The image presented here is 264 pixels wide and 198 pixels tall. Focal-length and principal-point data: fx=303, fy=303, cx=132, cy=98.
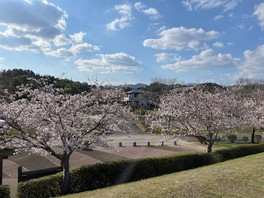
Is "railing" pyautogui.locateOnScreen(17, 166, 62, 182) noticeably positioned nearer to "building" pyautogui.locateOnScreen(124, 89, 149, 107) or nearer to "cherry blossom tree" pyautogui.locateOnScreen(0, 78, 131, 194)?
"cherry blossom tree" pyautogui.locateOnScreen(0, 78, 131, 194)

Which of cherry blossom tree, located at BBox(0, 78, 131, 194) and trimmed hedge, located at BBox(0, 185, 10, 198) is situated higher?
cherry blossom tree, located at BBox(0, 78, 131, 194)

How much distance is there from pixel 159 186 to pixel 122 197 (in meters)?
1.48

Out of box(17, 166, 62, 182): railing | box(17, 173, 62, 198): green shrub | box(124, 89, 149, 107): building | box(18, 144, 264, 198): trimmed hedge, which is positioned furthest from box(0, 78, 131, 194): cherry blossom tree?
box(124, 89, 149, 107): building

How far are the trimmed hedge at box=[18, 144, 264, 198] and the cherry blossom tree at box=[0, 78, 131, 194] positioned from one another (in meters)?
0.63

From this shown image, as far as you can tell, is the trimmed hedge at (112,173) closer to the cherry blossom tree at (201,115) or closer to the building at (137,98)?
the cherry blossom tree at (201,115)

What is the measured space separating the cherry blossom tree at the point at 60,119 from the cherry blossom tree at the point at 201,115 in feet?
29.7

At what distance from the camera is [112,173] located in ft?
43.8

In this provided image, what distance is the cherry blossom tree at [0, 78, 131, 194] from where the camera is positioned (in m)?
11.2

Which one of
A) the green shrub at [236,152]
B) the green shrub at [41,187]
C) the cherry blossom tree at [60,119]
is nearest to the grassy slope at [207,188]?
the green shrub at [41,187]

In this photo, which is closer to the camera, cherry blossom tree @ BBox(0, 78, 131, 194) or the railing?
cherry blossom tree @ BBox(0, 78, 131, 194)

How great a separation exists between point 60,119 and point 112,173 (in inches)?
139

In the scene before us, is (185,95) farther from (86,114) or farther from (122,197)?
(122,197)

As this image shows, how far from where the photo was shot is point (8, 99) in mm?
12016

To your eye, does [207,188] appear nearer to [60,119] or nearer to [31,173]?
[60,119]
